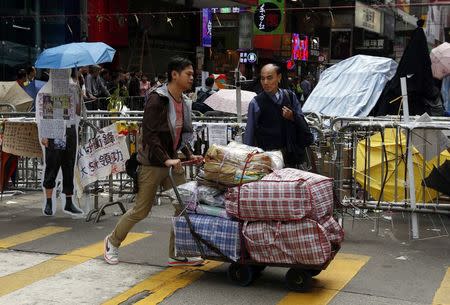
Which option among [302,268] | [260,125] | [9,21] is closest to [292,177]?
[302,268]

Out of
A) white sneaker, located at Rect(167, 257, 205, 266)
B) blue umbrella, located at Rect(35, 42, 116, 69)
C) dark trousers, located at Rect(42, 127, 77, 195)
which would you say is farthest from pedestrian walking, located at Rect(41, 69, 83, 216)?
white sneaker, located at Rect(167, 257, 205, 266)

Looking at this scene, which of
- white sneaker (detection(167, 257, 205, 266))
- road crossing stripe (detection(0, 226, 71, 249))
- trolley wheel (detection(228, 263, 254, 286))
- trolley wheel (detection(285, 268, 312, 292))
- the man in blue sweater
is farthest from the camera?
road crossing stripe (detection(0, 226, 71, 249))

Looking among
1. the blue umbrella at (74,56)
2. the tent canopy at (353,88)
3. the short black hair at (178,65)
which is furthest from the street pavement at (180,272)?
the tent canopy at (353,88)

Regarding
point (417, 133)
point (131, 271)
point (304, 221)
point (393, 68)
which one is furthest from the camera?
point (393, 68)

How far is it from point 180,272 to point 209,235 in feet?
2.26

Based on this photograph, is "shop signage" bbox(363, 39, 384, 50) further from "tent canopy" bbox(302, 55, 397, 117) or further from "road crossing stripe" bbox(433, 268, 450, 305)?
"road crossing stripe" bbox(433, 268, 450, 305)

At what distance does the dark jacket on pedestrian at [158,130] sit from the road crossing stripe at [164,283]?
1.01 meters

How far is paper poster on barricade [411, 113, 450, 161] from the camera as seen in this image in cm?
734

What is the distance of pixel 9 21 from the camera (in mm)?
21250

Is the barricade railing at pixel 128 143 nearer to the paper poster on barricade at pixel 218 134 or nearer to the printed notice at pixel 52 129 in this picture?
the paper poster on barricade at pixel 218 134

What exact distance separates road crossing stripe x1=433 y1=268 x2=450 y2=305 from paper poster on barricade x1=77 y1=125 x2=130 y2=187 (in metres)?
4.16

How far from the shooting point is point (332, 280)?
562 centimetres

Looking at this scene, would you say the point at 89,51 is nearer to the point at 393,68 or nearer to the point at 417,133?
the point at 417,133

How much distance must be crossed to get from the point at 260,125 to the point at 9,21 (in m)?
17.3
